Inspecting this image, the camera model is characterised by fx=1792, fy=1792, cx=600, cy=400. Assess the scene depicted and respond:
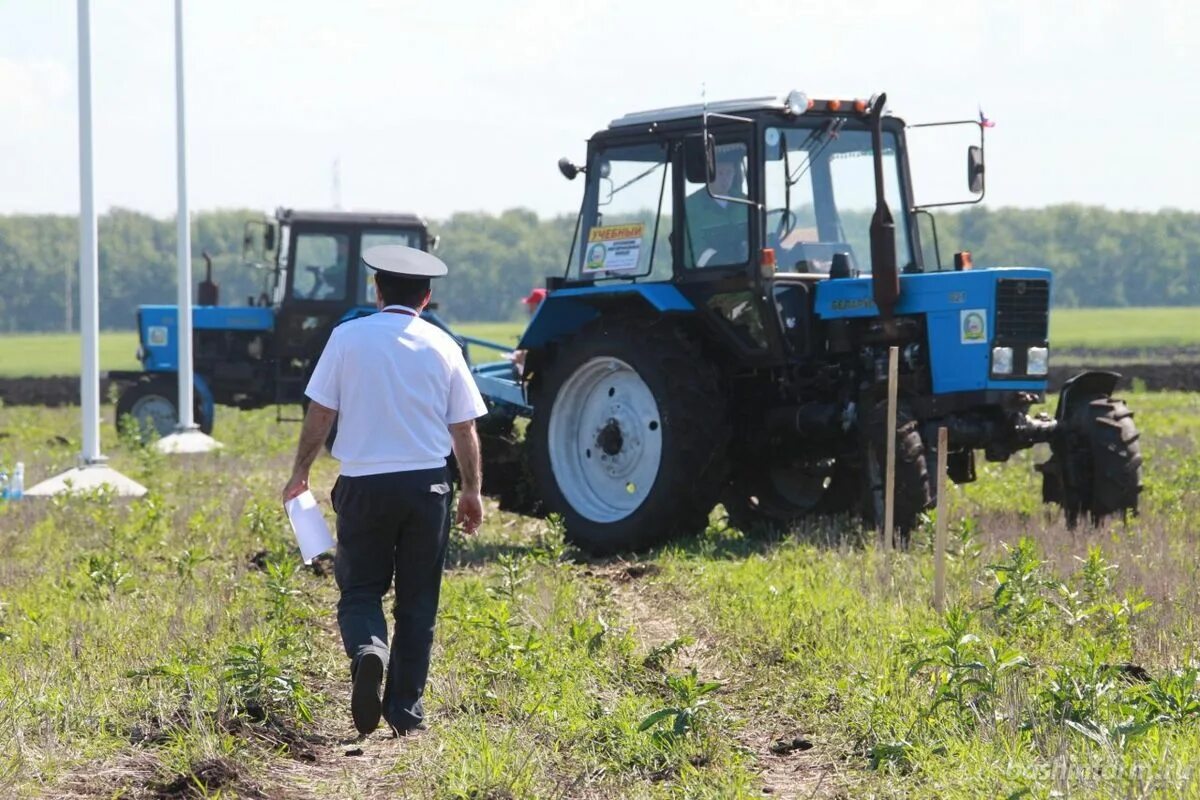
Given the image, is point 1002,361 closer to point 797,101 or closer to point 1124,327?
point 797,101

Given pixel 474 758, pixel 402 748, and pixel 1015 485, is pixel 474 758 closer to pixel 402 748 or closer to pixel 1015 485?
pixel 402 748

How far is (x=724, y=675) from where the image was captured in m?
7.07

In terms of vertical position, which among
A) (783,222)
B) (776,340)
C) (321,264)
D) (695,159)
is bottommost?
(776,340)

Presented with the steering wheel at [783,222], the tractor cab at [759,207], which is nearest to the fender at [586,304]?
the tractor cab at [759,207]

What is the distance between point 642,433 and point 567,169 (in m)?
1.76

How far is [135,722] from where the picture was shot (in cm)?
610

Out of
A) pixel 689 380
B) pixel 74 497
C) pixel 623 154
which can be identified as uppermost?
pixel 623 154

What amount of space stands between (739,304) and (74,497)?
5.48 m

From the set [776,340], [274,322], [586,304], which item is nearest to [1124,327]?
[274,322]

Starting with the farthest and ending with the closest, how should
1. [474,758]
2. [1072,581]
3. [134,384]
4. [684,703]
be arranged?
[134,384]
[1072,581]
[684,703]
[474,758]

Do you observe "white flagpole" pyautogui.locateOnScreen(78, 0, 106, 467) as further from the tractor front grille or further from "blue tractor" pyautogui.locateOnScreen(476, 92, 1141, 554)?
the tractor front grille

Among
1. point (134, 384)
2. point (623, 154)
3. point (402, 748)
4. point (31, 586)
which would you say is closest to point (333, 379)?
point (402, 748)

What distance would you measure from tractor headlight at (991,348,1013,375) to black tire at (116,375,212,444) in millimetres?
13011

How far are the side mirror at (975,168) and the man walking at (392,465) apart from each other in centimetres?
523
